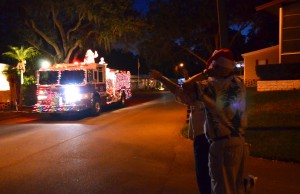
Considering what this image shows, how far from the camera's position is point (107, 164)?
909cm

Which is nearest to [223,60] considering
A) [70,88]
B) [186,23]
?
[70,88]

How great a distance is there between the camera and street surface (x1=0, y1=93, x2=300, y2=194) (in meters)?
7.19

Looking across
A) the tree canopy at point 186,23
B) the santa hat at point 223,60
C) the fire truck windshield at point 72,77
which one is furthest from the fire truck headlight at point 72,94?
the tree canopy at point 186,23

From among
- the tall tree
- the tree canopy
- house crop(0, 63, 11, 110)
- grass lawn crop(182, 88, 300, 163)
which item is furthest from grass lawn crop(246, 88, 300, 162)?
the tree canopy

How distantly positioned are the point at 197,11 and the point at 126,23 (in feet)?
49.0

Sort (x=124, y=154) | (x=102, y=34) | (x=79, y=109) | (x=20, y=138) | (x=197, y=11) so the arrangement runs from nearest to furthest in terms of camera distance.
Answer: (x=124, y=154), (x=20, y=138), (x=79, y=109), (x=102, y=34), (x=197, y=11)

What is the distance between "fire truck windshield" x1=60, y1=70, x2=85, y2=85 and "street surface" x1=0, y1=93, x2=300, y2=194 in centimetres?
577

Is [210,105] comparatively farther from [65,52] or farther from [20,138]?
[65,52]

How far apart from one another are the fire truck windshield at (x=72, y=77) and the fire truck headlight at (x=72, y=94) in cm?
45

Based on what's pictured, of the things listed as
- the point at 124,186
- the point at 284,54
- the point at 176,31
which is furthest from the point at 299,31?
the point at 176,31

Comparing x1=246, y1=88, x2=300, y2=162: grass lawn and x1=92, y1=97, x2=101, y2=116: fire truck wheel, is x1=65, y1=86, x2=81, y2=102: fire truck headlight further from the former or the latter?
x1=246, y1=88, x2=300, y2=162: grass lawn

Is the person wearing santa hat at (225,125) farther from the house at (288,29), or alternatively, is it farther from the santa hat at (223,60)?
the house at (288,29)

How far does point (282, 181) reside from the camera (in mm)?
7414

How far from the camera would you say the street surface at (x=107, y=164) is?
7.19 meters
